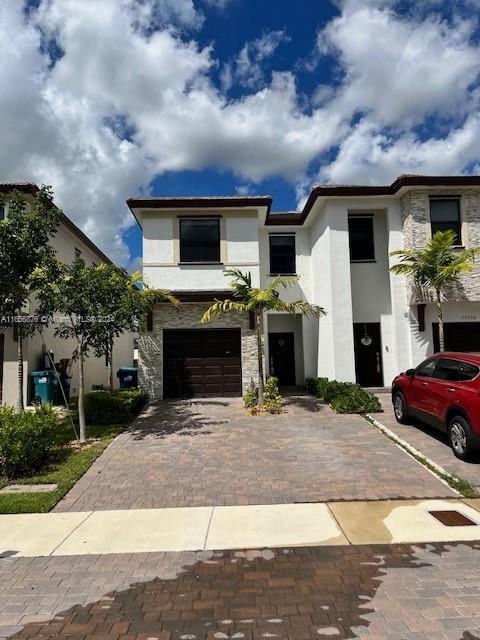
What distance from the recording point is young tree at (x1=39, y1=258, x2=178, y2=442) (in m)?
9.52

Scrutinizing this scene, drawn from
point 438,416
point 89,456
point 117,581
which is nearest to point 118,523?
point 117,581

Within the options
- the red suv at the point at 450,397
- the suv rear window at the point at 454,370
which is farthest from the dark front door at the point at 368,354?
the suv rear window at the point at 454,370

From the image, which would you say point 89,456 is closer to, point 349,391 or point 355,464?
point 355,464

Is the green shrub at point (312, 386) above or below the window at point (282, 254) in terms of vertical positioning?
below

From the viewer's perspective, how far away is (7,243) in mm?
9578

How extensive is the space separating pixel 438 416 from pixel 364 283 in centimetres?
781

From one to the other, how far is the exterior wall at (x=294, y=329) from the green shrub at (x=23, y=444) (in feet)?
36.0

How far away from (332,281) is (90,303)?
26.5ft

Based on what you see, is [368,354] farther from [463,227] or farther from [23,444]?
[23,444]

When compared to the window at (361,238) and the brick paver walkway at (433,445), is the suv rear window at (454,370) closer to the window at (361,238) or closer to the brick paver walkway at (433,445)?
the brick paver walkway at (433,445)

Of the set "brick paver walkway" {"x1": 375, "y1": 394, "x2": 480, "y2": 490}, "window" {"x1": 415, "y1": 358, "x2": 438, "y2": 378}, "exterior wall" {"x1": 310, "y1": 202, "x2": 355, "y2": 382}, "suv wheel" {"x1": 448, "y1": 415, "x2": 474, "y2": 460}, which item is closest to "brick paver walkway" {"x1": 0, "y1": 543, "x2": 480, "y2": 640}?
"brick paver walkway" {"x1": 375, "y1": 394, "x2": 480, "y2": 490}

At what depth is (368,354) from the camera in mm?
15250

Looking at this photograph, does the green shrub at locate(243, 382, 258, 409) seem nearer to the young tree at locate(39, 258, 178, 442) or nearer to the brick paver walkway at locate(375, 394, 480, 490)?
the brick paver walkway at locate(375, 394, 480, 490)

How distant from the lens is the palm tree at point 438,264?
42.4 feet
